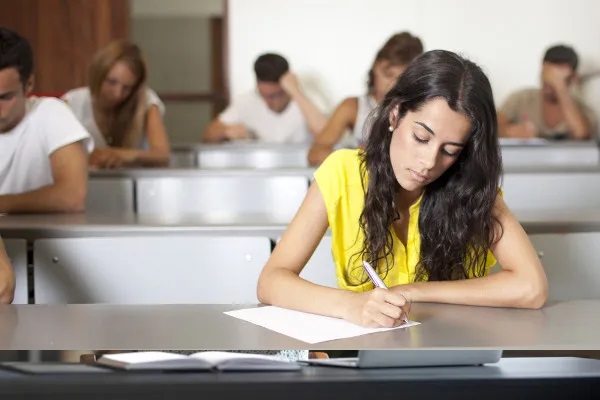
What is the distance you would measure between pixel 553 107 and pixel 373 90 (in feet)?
8.10

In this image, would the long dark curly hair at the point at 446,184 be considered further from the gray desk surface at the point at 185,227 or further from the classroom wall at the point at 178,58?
the classroom wall at the point at 178,58

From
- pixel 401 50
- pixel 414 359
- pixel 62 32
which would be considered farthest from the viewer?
pixel 62 32

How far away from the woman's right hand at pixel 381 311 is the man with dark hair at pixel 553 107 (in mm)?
4862

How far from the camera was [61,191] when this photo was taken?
9.60 ft

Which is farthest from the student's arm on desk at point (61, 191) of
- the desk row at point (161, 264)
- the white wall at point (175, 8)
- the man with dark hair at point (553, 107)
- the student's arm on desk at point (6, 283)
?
the white wall at point (175, 8)

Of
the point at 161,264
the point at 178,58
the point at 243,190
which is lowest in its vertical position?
the point at 161,264

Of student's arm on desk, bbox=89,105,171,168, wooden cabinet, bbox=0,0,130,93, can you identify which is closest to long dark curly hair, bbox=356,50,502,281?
student's arm on desk, bbox=89,105,171,168

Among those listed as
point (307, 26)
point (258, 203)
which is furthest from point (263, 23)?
point (258, 203)

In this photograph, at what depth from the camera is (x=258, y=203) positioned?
137 inches

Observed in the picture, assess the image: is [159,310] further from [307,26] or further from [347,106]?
[307,26]

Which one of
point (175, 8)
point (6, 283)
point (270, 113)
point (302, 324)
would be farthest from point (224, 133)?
point (302, 324)

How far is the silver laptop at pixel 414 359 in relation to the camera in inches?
48.6

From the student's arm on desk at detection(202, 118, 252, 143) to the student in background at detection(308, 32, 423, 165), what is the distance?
1525mm

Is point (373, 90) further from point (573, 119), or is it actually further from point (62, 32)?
point (62, 32)
